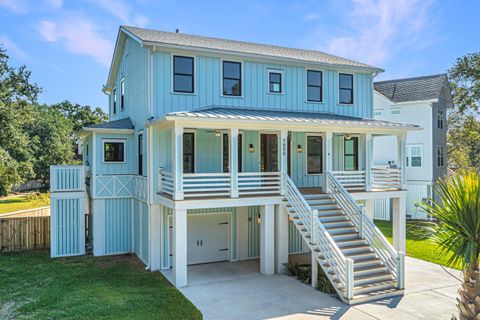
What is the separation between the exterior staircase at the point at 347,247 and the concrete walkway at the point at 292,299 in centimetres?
43

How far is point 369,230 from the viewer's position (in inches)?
464

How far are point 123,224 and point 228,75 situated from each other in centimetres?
769

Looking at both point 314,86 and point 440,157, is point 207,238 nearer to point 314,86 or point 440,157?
point 314,86

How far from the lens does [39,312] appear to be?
30.0 feet

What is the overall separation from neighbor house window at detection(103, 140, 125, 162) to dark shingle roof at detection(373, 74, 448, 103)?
805 inches

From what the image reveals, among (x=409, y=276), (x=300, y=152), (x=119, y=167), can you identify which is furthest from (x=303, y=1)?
(x=409, y=276)

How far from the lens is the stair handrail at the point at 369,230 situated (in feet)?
35.4

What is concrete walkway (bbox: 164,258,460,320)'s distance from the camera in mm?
9211

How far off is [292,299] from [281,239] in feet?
9.02

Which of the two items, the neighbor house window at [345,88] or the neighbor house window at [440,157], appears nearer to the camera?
the neighbor house window at [345,88]

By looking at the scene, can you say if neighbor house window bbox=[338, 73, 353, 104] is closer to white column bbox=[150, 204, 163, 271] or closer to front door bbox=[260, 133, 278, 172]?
front door bbox=[260, 133, 278, 172]

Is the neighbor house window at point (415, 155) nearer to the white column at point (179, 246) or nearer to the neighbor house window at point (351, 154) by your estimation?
the neighbor house window at point (351, 154)

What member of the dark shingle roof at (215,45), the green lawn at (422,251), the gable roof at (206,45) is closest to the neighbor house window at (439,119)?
the green lawn at (422,251)

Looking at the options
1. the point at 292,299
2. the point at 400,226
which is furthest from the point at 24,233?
the point at 400,226
